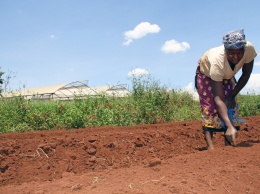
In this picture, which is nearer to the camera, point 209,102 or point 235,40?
point 235,40

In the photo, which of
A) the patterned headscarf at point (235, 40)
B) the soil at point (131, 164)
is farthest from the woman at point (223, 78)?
the soil at point (131, 164)

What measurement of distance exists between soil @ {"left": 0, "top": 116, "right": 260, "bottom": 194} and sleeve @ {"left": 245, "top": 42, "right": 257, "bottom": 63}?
95 centimetres

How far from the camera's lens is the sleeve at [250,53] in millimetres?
3433

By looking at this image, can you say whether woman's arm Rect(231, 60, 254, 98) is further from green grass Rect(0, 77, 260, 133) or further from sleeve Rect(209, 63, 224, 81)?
green grass Rect(0, 77, 260, 133)

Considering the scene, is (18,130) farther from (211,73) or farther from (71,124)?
(211,73)

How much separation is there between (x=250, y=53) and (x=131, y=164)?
6.52 ft

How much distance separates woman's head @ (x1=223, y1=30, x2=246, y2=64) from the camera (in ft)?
10.6

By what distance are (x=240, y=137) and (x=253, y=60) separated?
2.55m

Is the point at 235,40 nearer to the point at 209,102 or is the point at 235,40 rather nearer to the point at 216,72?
the point at 216,72

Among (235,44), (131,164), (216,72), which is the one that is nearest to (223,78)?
(216,72)

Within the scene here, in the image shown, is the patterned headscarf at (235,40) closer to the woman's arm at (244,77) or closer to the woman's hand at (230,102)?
the woman's arm at (244,77)

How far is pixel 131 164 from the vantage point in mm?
4293

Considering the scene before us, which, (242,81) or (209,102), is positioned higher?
(242,81)

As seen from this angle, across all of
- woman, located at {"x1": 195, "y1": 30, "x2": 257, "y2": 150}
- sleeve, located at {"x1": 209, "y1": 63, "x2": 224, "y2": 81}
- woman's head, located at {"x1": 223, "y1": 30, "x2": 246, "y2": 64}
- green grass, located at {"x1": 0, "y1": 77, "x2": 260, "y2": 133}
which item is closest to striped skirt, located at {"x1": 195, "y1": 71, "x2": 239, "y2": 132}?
woman, located at {"x1": 195, "y1": 30, "x2": 257, "y2": 150}
